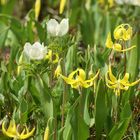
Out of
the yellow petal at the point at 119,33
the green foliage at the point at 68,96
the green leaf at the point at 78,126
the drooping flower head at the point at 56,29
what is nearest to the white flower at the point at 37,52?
the green foliage at the point at 68,96

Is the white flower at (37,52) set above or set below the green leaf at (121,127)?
above

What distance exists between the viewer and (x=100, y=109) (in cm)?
233

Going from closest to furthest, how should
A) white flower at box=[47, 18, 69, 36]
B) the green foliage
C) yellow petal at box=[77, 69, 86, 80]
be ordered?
1. yellow petal at box=[77, 69, 86, 80]
2. the green foliage
3. white flower at box=[47, 18, 69, 36]

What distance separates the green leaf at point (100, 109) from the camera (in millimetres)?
2258

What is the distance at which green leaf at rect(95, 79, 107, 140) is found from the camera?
2.26 metres

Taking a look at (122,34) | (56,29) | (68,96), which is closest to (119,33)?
(122,34)

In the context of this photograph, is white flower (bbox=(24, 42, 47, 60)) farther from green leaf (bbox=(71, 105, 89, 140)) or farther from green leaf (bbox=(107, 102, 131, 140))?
green leaf (bbox=(107, 102, 131, 140))

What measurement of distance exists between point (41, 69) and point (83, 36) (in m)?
1.97

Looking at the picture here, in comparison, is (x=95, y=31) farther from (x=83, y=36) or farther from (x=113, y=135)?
(x=113, y=135)

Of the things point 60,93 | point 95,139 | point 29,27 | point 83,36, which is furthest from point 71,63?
point 83,36

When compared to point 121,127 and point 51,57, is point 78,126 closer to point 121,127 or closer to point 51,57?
point 121,127

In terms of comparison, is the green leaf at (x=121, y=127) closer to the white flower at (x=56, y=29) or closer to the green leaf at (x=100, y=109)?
the green leaf at (x=100, y=109)

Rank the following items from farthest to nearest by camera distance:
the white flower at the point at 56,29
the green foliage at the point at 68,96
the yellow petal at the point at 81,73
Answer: the white flower at the point at 56,29, the green foliage at the point at 68,96, the yellow petal at the point at 81,73

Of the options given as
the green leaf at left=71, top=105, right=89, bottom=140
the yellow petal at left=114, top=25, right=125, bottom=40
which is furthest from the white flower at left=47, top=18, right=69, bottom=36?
the green leaf at left=71, top=105, right=89, bottom=140
